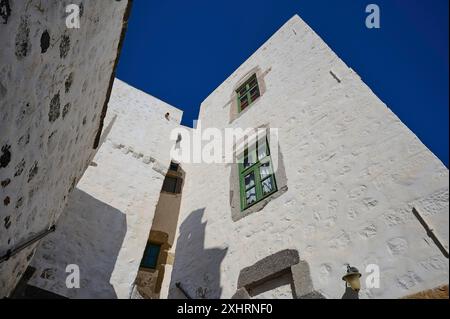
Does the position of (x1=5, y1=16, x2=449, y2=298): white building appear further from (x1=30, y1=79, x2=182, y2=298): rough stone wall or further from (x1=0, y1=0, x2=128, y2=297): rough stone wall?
(x1=0, y1=0, x2=128, y2=297): rough stone wall

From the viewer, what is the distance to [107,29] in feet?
13.0

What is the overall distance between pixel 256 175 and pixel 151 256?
4.09 meters

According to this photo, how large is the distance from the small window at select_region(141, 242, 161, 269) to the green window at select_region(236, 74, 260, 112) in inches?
A: 186

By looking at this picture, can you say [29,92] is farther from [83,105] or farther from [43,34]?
[83,105]

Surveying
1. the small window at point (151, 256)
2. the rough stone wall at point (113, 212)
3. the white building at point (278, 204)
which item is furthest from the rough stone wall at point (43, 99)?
the small window at point (151, 256)

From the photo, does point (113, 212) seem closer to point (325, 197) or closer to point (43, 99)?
point (43, 99)

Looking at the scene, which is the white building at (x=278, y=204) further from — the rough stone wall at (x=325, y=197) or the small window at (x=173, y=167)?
the small window at (x=173, y=167)

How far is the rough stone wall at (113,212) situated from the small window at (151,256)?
3.26 ft

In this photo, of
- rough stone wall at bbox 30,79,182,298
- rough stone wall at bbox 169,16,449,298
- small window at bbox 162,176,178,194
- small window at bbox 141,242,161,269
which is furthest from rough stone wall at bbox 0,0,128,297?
small window at bbox 162,176,178,194

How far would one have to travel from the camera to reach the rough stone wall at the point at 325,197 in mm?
3516

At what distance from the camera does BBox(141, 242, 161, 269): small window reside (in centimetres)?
787

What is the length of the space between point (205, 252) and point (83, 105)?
12.3ft
